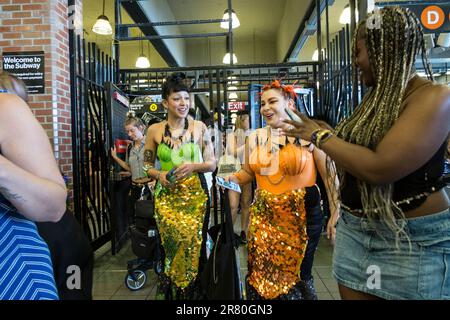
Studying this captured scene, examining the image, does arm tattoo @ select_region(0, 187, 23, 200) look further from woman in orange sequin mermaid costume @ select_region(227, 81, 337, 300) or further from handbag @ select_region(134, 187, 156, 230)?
handbag @ select_region(134, 187, 156, 230)

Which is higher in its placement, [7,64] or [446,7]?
[446,7]

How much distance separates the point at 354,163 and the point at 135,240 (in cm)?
255

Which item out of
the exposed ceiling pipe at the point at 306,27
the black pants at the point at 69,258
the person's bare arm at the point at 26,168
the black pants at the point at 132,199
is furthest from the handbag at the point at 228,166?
the exposed ceiling pipe at the point at 306,27

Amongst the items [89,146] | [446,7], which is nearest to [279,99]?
[446,7]

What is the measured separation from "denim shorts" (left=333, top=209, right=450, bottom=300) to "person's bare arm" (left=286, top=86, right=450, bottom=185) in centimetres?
17

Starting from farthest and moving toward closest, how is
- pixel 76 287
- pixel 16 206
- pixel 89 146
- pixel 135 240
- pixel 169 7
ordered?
pixel 169 7 → pixel 89 146 → pixel 135 240 → pixel 76 287 → pixel 16 206

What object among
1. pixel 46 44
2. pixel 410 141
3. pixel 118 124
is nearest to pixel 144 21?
pixel 118 124

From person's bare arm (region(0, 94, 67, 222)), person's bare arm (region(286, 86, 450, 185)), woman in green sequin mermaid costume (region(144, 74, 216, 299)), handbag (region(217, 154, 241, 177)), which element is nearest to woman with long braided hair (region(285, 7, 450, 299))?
person's bare arm (region(286, 86, 450, 185))

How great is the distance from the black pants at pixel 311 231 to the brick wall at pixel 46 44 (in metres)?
2.72

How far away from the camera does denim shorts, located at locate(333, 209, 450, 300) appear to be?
3.22 feet

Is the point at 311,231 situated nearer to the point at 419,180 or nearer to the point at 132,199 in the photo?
the point at 419,180

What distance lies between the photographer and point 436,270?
980 mm

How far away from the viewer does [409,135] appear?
3.00ft
